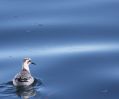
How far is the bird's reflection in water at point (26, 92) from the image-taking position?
44.8 ft

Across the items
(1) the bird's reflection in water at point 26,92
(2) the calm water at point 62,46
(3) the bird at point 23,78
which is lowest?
(1) the bird's reflection in water at point 26,92

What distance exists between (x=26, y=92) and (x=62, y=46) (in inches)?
96.6

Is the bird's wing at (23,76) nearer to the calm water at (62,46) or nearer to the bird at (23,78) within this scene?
the bird at (23,78)

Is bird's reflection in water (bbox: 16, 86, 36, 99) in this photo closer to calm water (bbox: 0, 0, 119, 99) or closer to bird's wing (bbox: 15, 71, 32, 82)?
calm water (bbox: 0, 0, 119, 99)

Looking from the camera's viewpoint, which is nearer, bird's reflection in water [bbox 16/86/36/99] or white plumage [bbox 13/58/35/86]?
bird's reflection in water [bbox 16/86/36/99]

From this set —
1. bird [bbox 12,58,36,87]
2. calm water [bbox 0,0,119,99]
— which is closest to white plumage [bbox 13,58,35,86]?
bird [bbox 12,58,36,87]

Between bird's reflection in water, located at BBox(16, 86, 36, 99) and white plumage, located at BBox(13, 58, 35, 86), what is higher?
white plumage, located at BBox(13, 58, 35, 86)

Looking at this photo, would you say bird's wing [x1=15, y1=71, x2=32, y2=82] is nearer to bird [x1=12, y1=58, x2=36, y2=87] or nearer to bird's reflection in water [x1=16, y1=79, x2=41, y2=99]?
bird [x1=12, y1=58, x2=36, y2=87]

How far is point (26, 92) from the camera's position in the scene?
14.0 meters

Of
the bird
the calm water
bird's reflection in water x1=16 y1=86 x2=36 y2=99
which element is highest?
the calm water

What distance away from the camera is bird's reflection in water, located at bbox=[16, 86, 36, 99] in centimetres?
1366

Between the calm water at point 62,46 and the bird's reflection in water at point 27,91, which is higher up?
the calm water at point 62,46

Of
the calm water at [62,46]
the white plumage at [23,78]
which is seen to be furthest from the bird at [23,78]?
the calm water at [62,46]

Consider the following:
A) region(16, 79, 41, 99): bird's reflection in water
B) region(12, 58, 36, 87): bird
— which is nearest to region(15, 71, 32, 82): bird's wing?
region(12, 58, 36, 87): bird
